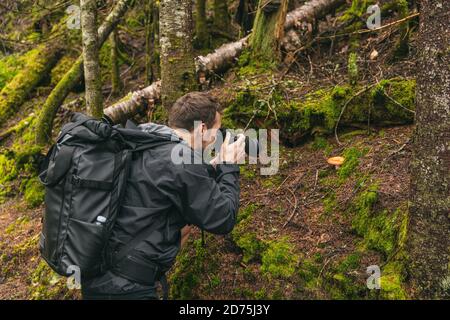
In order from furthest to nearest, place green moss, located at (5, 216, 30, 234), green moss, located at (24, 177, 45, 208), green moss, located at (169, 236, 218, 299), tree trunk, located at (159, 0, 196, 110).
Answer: green moss, located at (24, 177, 45, 208), green moss, located at (5, 216, 30, 234), tree trunk, located at (159, 0, 196, 110), green moss, located at (169, 236, 218, 299)

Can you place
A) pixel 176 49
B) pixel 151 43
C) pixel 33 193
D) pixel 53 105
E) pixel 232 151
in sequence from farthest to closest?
pixel 151 43
pixel 53 105
pixel 33 193
pixel 176 49
pixel 232 151

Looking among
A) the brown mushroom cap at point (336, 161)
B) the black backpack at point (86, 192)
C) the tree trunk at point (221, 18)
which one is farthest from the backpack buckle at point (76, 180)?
the tree trunk at point (221, 18)

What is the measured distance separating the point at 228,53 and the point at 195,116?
403cm

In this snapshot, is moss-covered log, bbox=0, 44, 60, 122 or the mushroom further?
moss-covered log, bbox=0, 44, 60, 122

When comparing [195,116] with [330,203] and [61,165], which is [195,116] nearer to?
[61,165]

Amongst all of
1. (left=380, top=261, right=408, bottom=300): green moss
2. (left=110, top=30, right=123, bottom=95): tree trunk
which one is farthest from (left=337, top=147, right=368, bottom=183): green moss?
(left=110, top=30, right=123, bottom=95): tree trunk

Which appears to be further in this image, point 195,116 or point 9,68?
point 9,68

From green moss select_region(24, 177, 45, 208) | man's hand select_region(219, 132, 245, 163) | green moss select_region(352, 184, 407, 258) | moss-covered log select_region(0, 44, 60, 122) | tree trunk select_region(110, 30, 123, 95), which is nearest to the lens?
man's hand select_region(219, 132, 245, 163)

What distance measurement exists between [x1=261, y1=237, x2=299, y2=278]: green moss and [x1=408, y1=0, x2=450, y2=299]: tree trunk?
1032mm

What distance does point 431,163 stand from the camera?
3188 mm

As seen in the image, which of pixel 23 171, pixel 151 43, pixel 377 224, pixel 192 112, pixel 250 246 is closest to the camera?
pixel 192 112

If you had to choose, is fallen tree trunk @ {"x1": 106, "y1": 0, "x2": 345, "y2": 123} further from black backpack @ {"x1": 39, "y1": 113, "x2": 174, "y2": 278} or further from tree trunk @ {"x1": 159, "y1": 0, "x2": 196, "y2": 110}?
black backpack @ {"x1": 39, "y1": 113, "x2": 174, "y2": 278}

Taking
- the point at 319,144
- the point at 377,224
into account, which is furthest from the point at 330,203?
the point at 319,144

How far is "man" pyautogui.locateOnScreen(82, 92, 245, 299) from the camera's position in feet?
10.3
